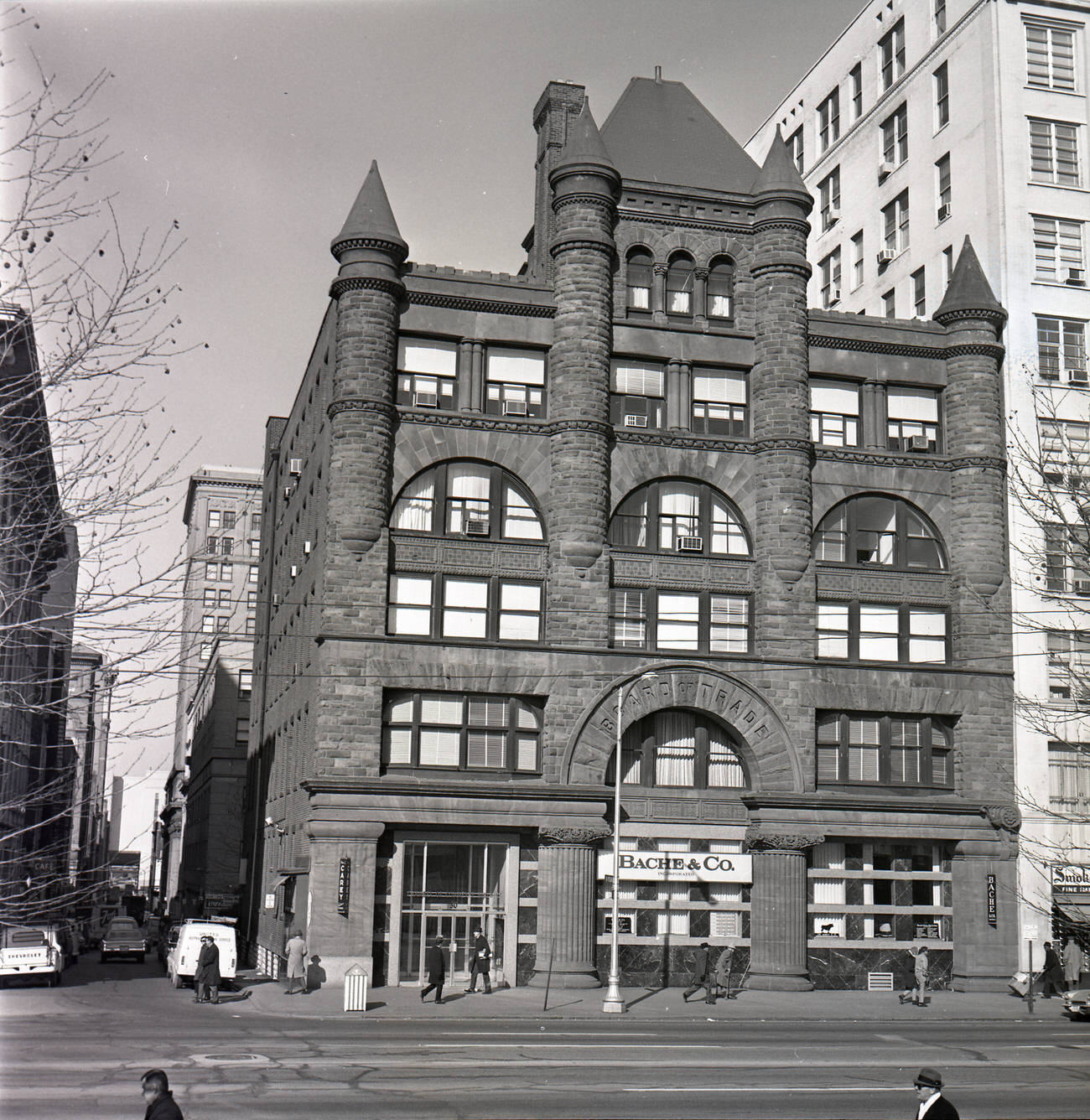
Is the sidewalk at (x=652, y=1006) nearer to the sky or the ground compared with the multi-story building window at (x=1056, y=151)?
nearer to the ground

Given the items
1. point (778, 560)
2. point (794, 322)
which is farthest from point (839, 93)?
point (778, 560)

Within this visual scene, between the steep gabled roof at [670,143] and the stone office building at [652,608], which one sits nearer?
the stone office building at [652,608]

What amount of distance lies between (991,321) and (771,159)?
31.2 ft

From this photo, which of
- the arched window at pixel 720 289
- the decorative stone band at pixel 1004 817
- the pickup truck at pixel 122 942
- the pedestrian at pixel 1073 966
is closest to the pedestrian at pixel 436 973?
the decorative stone band at pixel 1004 817

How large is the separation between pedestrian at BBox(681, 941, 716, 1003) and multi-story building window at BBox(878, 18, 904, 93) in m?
38.1

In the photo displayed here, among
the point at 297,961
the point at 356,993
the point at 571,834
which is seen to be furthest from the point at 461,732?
the point at 356,993

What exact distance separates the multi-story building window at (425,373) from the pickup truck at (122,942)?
31.6 meters

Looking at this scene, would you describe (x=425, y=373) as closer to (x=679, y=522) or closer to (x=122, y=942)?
(x=679, y=522)

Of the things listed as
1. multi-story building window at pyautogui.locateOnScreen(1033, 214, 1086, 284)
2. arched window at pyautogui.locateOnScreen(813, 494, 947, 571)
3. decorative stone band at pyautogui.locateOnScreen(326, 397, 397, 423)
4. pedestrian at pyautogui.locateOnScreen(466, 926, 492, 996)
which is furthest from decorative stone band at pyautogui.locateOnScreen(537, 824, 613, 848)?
multi-story building window at pyautogui.locateOnScreen(1033, 214, 1086, 284)

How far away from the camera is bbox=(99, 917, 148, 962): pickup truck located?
61281 millimetres

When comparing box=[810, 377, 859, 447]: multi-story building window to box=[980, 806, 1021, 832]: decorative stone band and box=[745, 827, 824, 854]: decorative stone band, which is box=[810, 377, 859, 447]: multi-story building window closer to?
box=[980, 806, 1021, 832]: decorative stone band

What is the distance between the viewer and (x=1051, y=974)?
1704 inches

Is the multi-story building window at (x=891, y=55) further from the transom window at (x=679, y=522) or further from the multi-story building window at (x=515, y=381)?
the multi-story building window at (x=515, y=381)

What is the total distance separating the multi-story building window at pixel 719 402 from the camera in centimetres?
4631
